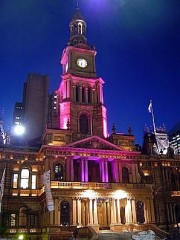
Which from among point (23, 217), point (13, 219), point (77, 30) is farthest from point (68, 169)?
point (77, 30)

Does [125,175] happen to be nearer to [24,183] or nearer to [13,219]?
[24,183]

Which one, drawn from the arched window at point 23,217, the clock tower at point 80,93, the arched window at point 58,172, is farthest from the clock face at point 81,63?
the arched window at point 23,217

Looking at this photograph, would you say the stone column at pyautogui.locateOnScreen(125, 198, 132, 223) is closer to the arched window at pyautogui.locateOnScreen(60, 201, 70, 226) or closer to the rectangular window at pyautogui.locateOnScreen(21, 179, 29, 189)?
the arched window at pyautogui.locateOnScreen(60, 201, 70, 226)

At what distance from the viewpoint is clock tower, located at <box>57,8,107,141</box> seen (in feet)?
182

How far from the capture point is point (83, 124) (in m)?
56.3

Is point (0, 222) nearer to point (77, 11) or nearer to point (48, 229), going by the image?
point (48, 229)

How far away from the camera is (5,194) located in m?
46.7

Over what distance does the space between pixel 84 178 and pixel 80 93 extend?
58.3 feet

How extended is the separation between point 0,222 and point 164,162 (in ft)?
100

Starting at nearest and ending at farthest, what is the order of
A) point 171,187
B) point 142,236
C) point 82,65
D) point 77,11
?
1. point 142,236
2. point 171,187
3. point 82,65
4. point 77,11

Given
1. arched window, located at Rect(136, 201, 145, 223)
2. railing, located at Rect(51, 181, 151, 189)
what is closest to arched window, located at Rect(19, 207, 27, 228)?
railing, located at Rect(51, 181, 151, 189)

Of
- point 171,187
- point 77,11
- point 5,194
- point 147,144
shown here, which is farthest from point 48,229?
point 77,11

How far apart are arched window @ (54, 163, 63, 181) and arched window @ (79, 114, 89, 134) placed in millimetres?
9488

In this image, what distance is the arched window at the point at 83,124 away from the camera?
182 feet
